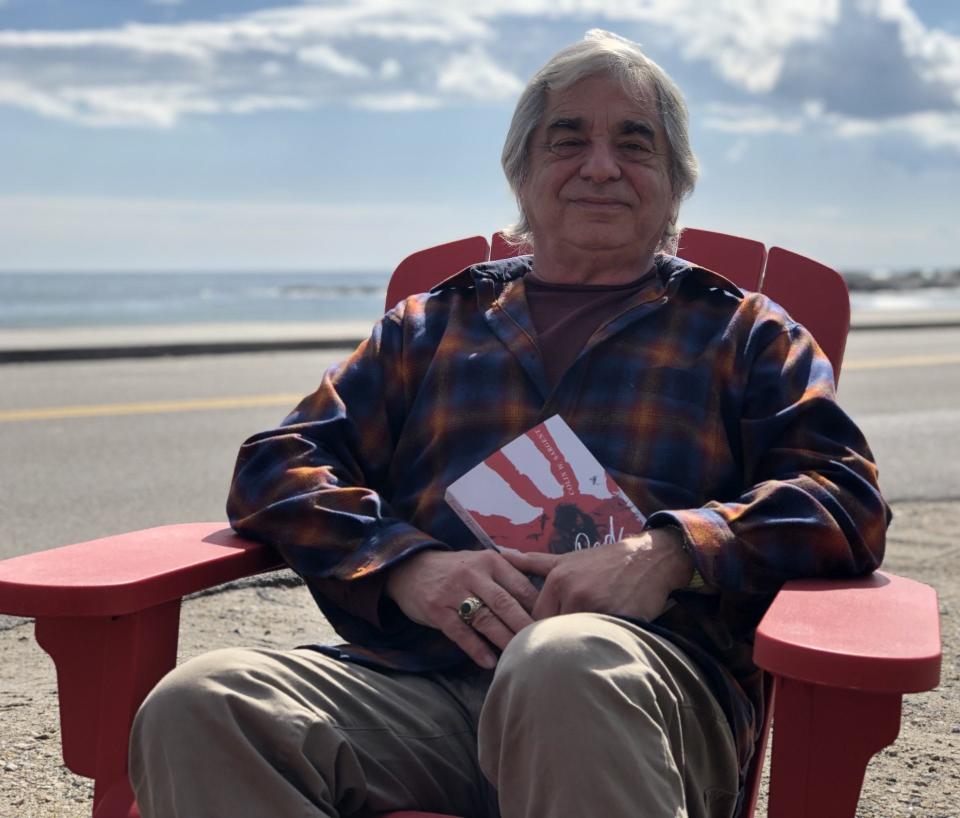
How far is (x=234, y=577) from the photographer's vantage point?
2303mm

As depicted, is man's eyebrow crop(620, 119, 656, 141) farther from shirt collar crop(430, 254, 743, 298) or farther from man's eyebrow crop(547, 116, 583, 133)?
shirt collar crop(430, 254, 743, 298)

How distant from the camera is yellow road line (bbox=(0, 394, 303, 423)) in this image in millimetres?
9117

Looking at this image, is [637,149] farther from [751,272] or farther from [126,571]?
[126,571]

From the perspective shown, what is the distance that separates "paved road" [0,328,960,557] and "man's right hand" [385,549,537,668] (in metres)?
3.37

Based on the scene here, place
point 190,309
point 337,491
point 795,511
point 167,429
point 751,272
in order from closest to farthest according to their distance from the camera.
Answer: point 795,511 → point 337,491 → point 751,272 → point 167,429 → point 190,309

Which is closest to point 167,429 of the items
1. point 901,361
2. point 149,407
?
point 149,407

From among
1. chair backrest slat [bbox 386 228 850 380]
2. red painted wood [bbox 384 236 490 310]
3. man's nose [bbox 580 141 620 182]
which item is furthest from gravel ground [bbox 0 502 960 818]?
man's nose [bbox 580 141 620 182]

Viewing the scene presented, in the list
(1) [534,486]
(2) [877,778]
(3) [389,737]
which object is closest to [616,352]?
(1) [534,486]

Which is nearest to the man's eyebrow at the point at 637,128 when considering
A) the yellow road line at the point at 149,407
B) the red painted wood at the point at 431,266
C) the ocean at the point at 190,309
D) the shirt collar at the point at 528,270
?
the shirt collar at the point at 528,270

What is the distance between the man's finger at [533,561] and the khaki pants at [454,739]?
0.86 feet

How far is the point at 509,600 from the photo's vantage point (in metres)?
2.27

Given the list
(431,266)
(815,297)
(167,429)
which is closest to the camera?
(815,297)

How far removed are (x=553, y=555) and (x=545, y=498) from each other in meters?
0.12

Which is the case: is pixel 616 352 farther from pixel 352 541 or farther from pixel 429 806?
pixel 429 806
